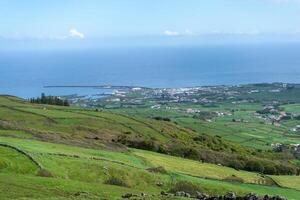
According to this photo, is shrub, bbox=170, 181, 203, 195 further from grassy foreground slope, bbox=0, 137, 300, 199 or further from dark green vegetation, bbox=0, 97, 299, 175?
dark green vegetation, bbox=0, 97, 299, 175

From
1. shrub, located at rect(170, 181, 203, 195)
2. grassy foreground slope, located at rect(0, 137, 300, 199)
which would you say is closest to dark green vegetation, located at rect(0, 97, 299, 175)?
grassy foreground slope, located at rect(0, 137, 300, 199)

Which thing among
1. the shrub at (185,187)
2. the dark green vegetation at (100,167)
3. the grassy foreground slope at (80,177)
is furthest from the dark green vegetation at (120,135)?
the shrub at (185,187)

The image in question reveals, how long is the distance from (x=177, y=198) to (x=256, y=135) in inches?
4836

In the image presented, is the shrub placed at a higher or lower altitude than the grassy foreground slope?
lower

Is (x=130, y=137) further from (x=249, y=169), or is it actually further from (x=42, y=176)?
(x=42, y=176)

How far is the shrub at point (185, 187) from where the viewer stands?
32.8 meters

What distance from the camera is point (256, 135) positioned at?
145 metres

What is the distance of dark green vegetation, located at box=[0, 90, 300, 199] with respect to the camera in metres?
26.5

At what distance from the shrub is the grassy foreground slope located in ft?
2.54

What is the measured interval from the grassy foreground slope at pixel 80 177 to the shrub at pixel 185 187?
775 mm

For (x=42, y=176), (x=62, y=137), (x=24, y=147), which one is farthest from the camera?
(x=62, y=137)

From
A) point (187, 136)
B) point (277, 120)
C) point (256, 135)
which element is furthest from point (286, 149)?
point (277, 120)

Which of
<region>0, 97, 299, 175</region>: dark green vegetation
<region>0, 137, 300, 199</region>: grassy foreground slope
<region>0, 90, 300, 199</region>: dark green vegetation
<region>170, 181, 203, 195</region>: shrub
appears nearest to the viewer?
<region>0, 137, 300, 199</region>: grassy foreground slope

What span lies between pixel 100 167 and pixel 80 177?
102 inches
